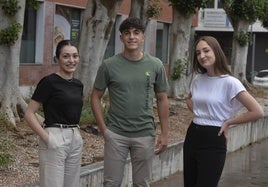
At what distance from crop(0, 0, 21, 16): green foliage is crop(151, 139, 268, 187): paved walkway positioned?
3.58 m

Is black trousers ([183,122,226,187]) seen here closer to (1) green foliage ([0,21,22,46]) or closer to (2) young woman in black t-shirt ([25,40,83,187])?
(2) young woman in black t-shirt ([25,40,83,187])

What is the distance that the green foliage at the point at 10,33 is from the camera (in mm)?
9484

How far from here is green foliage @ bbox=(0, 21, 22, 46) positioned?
9.48 metres

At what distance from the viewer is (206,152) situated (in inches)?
191

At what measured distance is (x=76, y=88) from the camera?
497cm

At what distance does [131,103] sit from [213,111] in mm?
744

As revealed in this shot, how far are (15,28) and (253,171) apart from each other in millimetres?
4570

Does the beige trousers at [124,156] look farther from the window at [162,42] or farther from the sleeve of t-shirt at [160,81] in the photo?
the window at [162,42]

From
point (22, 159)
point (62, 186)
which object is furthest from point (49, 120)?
point (22, 159)

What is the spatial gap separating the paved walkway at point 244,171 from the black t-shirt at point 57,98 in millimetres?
3930

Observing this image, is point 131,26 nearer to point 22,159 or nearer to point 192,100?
point 192,100

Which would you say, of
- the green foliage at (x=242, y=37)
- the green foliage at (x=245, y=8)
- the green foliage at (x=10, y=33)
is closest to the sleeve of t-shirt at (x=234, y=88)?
the green foliage at (x=10, y=33)

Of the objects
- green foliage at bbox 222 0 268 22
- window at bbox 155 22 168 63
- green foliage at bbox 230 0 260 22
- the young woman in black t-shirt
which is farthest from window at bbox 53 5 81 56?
the young woman in black t-shirt

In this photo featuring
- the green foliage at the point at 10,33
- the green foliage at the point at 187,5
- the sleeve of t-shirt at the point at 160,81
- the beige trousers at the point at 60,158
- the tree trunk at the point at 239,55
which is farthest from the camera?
the tree trunk at the point at 239,55
